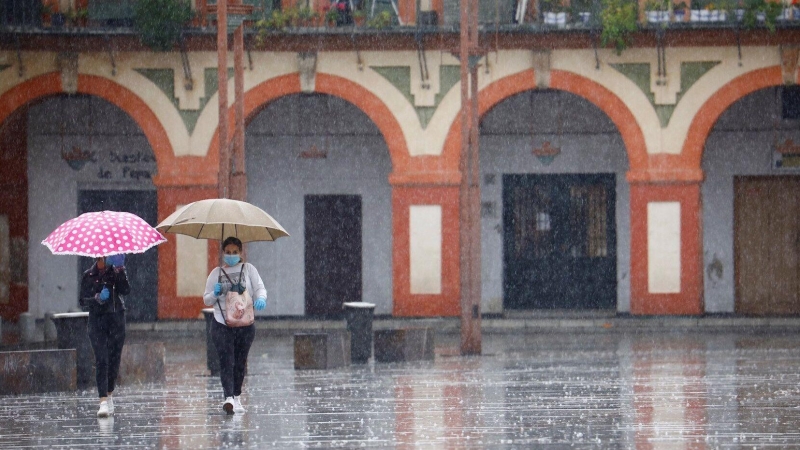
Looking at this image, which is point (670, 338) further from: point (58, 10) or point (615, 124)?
Result: point (58, 10)

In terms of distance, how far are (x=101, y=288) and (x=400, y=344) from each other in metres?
7.15

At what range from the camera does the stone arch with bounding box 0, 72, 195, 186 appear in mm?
27750

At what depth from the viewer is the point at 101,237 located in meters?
12.7

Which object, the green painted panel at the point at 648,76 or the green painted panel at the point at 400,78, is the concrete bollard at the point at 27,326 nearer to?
the green painted panel at the point at 400,78

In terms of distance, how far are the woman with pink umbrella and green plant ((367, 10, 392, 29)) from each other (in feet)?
47.3

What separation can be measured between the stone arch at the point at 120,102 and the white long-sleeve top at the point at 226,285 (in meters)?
15.3

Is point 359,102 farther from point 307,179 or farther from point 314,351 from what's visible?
point 314,351

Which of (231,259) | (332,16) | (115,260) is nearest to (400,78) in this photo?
(332,16)

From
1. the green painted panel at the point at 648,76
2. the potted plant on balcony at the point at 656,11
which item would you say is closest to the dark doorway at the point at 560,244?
the green painted panel at the point at 648,76

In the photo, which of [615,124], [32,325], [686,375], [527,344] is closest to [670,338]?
[527,344]

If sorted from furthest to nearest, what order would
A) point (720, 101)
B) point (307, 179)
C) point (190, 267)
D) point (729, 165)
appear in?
1. point (307, 179)
2. point (729, 165)
3. point (190, 267)
4. point (720, 101)

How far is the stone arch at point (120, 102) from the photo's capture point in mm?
27750

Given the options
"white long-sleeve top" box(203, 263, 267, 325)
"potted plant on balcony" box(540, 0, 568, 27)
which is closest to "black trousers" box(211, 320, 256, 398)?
"white long-sleeve top" box(203, 263, 267, 325)

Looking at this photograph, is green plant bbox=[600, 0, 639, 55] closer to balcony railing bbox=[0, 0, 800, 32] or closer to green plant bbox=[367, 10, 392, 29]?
balcony railing bbox=[0, 0, 800, 32]
